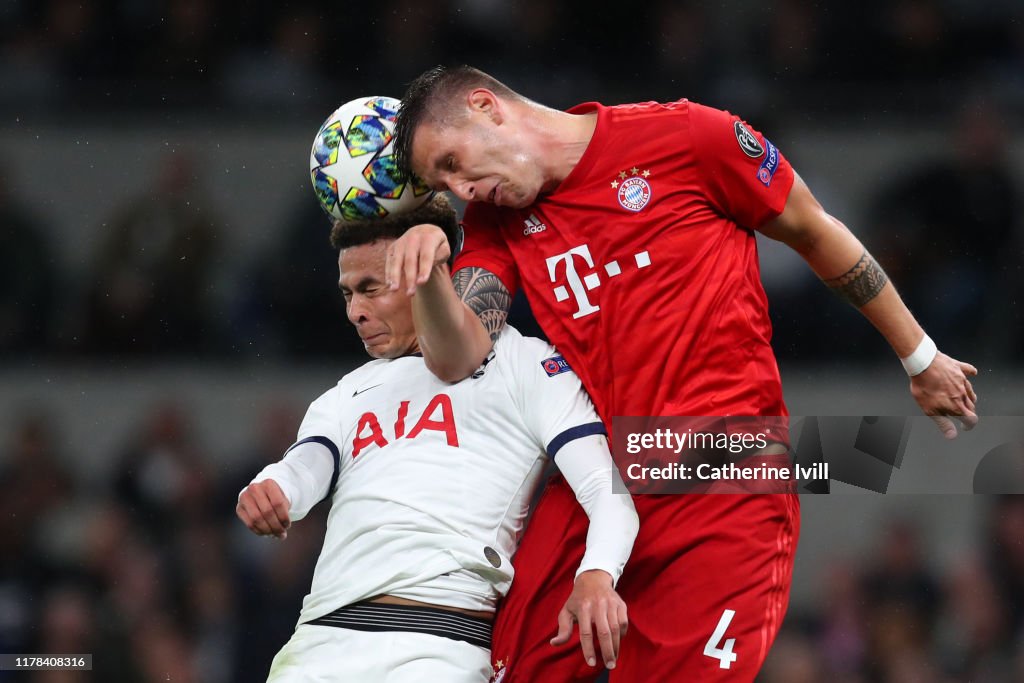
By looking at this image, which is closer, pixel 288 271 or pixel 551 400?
pixel 551 400

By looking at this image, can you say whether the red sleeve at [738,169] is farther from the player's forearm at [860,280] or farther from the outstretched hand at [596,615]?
the outstretched hand at [596,615]

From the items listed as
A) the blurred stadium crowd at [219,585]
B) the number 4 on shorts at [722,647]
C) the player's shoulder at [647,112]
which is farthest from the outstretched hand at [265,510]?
the blurred stadium crowd at [219,585]

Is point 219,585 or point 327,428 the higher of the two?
point 327,428

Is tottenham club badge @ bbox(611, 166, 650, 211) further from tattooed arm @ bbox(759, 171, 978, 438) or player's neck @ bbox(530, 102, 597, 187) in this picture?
tattooed arm @ bbox(759, 171, 978, 438)

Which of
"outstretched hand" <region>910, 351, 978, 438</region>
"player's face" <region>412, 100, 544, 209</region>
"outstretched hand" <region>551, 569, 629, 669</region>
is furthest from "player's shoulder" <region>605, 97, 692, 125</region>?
"outstretched hand" <region>551, 569, 629, 669</region>

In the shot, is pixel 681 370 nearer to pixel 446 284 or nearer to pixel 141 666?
pixel 446 284

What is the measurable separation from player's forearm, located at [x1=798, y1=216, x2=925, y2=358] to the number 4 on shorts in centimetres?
90

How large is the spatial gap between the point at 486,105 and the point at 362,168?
373mm

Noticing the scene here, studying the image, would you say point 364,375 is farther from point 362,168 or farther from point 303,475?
point 362,168

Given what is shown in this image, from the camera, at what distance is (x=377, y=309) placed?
144 inches

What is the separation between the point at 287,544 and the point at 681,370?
4.02m

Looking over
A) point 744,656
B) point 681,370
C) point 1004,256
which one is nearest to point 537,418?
point 681,370

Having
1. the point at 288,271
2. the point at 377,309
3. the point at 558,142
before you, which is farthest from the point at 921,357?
the point at 288,271

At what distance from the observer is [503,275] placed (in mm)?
3496
